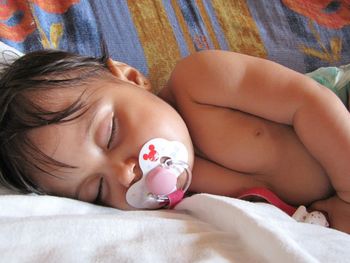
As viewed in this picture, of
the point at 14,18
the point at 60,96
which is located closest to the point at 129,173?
the point at 60,96

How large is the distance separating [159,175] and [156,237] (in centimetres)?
19

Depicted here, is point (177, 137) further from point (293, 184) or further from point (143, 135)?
point (293, 184)

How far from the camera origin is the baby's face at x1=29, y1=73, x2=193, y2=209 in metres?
0.79

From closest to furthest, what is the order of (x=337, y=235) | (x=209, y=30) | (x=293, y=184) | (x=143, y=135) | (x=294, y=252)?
1. (x=294, y=252)
2. (x=337, y=235)
3. (x=143, y=135)
4. (x=293, y=184)
5. (x=209, y=30)

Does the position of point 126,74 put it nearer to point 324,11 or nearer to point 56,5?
point 56,5

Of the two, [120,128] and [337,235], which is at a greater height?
[120,128]

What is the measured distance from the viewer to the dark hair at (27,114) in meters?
0.79

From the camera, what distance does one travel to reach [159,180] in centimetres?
81

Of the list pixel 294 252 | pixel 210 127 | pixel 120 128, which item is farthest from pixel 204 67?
pixel 294 252

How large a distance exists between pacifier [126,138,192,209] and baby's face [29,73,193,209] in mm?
11

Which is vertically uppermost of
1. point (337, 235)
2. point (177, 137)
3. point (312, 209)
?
point (177, 137)

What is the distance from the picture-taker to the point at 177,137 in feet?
2.76

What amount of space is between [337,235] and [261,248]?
14 centimetres

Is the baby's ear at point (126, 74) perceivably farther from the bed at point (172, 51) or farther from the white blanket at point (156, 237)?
the white blanket at point (156, 237)
